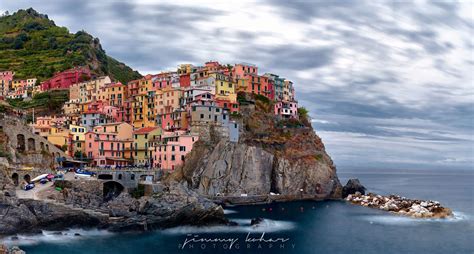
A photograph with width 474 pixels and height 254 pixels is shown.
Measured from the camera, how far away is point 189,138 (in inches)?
3410

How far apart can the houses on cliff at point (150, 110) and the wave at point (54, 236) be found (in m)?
28.1

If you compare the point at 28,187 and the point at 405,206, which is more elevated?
the point at 28,187

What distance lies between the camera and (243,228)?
64.5 metres

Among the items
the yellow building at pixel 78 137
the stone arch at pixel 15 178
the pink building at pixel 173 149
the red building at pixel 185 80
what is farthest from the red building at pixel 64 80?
the stone arch at pixel 15 178

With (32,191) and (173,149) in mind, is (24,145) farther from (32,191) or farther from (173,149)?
(173,149)

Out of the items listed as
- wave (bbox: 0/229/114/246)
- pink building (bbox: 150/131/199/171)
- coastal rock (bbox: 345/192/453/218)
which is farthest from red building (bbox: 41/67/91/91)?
wave (bbox: 0/229/114/246)

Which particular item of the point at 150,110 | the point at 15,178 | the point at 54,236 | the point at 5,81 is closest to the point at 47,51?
the point at 5,81

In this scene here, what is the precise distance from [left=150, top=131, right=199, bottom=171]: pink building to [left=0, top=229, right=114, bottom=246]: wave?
90.3ft

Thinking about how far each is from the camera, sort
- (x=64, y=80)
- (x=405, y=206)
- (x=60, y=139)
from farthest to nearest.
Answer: (x=64, y=80)
(x=60, y=139)
(x=405, y=206)

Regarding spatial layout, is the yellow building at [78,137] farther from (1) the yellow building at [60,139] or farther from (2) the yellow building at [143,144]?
(2) the yellow building at [143,144]

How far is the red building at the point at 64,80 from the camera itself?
120 metres

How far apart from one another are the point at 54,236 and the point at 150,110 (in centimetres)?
4849

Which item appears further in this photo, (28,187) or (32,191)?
(28,187)

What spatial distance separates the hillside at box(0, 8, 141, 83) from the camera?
131375mm
